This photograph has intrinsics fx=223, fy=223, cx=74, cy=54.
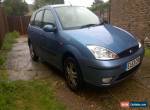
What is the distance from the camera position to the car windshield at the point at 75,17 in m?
5.02

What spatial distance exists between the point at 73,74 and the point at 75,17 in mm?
1533

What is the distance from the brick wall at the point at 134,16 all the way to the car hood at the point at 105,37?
367cm

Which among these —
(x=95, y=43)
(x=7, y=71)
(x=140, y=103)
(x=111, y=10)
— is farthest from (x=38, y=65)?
(x=111, y=10)

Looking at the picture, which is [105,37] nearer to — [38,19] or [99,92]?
[99,92]

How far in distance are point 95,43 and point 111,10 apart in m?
7.37

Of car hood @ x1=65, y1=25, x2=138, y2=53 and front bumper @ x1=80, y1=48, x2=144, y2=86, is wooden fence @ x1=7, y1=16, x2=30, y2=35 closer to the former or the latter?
car hood @ x1=65, y1=25, x2=138, y2=53

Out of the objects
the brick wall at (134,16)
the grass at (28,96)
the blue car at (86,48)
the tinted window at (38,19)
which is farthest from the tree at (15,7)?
the grass at (28,96)

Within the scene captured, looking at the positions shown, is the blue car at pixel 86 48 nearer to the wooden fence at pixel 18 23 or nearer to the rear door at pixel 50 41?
the rear door at pixel 50 41

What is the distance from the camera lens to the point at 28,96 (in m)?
4.62

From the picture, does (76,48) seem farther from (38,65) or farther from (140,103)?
(38,65)

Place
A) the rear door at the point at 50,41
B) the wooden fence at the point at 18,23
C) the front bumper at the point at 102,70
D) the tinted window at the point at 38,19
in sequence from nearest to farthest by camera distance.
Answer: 1. the front bumper at the point at 102,70
2. the rear door at the point at 50,41
3. the tinted window at the point at 38,19
4. the wooden fence at the point at 18,23

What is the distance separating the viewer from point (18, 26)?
19.2 m

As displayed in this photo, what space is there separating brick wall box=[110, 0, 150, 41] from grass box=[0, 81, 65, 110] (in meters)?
4.68

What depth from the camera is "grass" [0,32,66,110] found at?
4164mm
